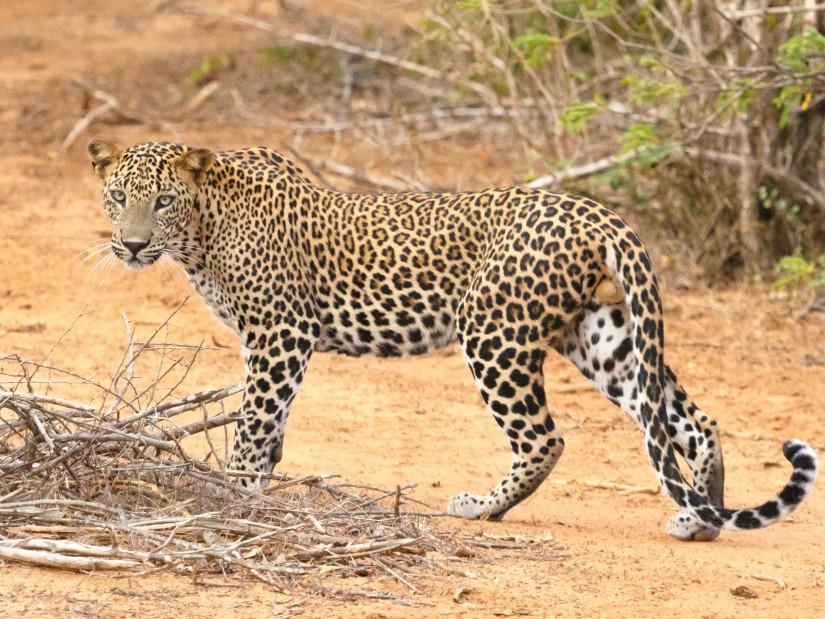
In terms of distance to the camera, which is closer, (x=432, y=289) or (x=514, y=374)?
(x=514, y=374)

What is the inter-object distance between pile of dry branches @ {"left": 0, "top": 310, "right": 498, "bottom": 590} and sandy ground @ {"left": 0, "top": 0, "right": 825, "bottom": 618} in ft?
0.37

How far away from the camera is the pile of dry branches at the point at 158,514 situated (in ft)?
18.7

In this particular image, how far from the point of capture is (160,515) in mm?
6117

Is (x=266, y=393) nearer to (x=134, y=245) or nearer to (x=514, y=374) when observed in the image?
(x=134, y=245)

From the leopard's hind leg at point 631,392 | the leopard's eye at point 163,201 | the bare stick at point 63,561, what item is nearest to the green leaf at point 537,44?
the leopard's hind leg at point 631,392

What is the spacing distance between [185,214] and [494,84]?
6322 millimetres

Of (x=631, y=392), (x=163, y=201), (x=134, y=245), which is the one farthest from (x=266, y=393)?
(x=631, y=392)

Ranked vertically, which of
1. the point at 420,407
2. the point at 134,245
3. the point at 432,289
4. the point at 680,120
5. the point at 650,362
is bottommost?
the point at 420,407

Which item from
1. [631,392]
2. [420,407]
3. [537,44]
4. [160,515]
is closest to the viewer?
[160,515]

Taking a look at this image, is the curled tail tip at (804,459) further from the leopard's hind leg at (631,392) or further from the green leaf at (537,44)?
the green leaf at (537,44)

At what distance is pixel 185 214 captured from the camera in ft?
24.6

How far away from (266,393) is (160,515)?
1383 millimetres

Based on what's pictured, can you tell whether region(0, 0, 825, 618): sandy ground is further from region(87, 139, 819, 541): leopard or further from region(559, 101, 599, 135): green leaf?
region(559, 101, 599, 135): green leaf

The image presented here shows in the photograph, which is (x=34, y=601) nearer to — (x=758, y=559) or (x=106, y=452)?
(x=106, y=452)
